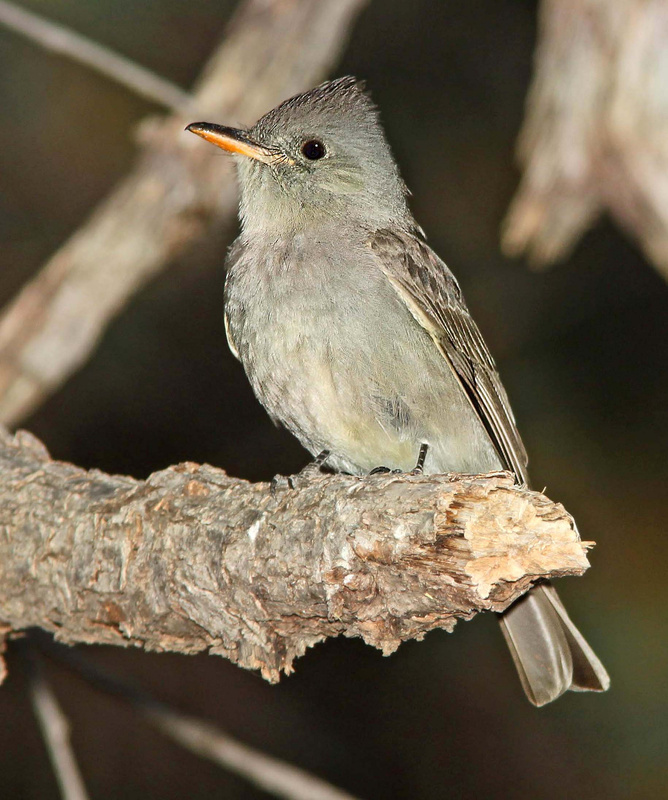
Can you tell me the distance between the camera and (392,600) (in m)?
3.64

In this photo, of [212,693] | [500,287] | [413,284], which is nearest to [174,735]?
[413,284]

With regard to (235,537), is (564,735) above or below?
below

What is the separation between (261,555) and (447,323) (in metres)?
1.70

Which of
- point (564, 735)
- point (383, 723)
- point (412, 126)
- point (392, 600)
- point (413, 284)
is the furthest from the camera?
point (412, 126)

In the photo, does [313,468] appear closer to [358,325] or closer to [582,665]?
[358,325]

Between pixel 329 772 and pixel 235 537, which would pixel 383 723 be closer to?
pixel 329 772

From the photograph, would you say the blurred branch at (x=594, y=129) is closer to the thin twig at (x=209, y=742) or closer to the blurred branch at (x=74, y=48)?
the blurred branch at (x=74, y=48)

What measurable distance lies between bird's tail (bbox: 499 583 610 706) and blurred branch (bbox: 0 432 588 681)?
1026 mm

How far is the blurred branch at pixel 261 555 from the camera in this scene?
3391mm

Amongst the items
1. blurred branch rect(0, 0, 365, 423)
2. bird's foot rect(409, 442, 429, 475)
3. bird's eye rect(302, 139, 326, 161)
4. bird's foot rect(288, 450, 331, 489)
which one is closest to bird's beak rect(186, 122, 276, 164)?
bird's eye rect(302, 139, 326, 161)

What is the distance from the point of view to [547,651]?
4578 mm

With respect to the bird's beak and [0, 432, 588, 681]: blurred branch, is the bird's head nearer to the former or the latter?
the bird's beak

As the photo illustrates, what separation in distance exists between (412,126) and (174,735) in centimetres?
518

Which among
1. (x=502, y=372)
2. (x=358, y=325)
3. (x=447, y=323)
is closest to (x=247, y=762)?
(x=358, y=325)
